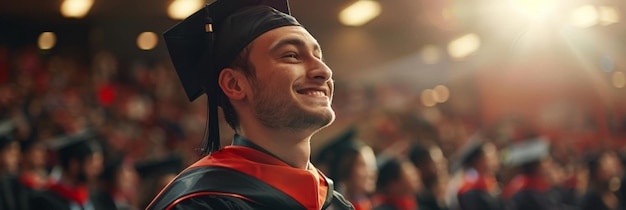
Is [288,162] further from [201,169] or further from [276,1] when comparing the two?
[276,1]

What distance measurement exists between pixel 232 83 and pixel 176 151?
514 centimetres

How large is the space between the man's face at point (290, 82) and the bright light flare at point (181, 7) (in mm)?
8902

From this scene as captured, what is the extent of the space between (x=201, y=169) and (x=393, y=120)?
983cm

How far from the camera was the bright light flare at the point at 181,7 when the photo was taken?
10852 millimetres

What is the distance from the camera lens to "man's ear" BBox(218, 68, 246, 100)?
80.2 inches

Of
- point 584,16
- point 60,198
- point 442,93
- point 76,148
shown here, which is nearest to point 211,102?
point 60,198

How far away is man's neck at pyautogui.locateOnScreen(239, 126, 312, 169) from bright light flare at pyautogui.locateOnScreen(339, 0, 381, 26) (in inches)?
364

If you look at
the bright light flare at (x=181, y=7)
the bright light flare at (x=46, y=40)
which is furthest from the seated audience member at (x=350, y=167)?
the bright light flare at (x=46, y=40)

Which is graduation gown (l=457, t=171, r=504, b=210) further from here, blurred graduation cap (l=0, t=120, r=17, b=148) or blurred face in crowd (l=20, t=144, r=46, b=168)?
blurred graduation cap (l=0, t=120, r=17, b=148)

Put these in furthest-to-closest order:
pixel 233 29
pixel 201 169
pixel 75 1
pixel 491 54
Result: pixel 491 54 < pixel 75 1 < pixel 233 29 < pixel 201 169

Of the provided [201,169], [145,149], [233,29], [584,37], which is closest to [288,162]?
[201,169]

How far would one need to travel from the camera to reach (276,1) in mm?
2203

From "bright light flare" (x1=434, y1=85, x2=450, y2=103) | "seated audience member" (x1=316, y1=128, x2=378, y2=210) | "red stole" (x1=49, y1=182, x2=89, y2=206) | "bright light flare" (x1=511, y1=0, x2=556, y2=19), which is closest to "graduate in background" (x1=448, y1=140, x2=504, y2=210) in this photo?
"seated audience member" (x1=316, y1=128, x2=378, y2=210)

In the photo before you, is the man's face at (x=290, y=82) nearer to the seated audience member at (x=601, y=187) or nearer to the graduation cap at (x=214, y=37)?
the graduation cap at (x=214, y=37)
